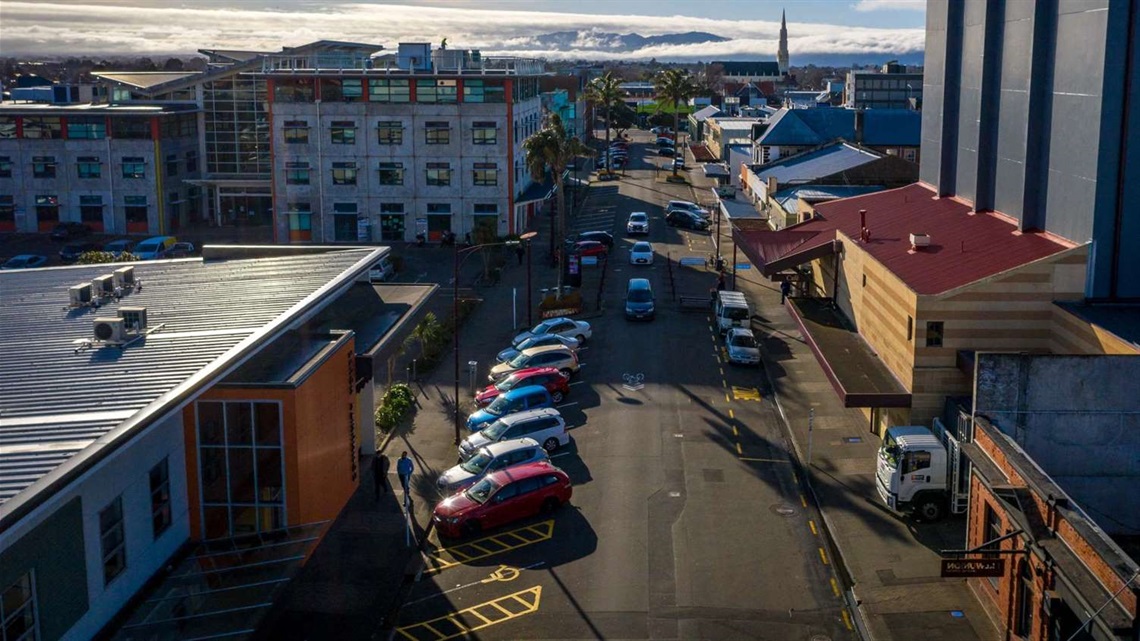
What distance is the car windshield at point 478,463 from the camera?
3159 cm

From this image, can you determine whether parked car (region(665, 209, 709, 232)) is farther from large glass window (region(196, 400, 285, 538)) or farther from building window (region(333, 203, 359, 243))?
large glass window (region(196, 400, 285, 538))

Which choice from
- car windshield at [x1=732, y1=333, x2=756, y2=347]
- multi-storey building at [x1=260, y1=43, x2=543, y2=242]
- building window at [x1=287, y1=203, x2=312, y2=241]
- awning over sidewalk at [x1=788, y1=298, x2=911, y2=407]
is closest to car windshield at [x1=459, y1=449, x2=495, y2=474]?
awning over sidewalk at [x1=788, y1=298, x2=911, y2=407]

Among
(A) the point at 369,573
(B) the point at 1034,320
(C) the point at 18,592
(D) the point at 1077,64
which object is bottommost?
(A) the point at 369,573

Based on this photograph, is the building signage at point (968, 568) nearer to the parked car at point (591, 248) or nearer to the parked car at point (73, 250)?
the parked car at point (591, 248)

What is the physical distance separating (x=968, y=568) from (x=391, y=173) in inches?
2283

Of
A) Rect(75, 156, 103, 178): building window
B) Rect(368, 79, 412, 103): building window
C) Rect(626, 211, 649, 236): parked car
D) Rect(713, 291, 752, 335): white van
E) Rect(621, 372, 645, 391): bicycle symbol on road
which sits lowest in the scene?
Rect(621, 372, 645, 391): bicycle symbol on road

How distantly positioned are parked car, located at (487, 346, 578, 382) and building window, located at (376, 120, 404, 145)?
34822 millimetres

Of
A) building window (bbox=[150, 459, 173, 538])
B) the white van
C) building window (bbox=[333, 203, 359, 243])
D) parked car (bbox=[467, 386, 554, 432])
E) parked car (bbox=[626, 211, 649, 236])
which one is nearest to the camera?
building window (bbox=[150, 459, 173, 538])

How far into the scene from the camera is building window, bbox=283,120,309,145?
7394 cm

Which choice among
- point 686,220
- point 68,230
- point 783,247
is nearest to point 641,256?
point 686,220

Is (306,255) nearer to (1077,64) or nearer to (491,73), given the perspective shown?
(1077,64)

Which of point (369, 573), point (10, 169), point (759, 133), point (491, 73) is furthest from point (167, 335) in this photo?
point (759, 133)

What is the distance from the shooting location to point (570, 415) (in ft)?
127

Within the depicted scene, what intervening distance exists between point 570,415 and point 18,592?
74.1ft
